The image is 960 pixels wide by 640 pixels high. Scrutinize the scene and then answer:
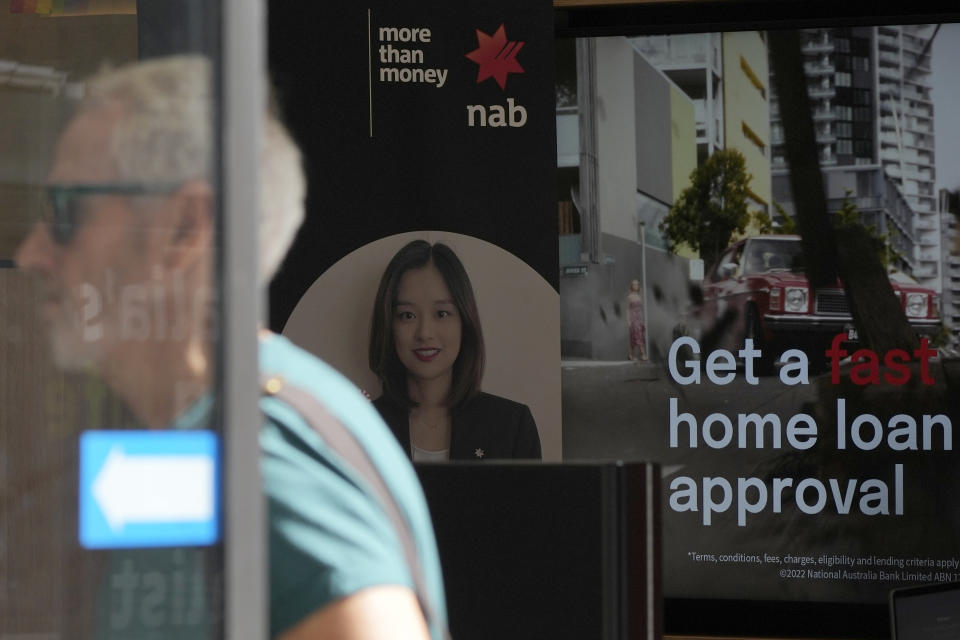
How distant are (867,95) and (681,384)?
3.55 feet

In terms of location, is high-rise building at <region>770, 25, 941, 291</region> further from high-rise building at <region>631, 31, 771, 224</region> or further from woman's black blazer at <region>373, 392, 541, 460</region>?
woman's black blazer at <region>373, 392, 541, 460</region>

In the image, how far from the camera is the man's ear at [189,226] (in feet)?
1.77

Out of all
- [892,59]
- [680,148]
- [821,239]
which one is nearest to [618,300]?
[680,148]

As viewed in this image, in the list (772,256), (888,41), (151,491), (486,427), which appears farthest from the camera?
(772,256)

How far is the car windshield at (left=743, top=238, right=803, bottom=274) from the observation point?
11.9ft

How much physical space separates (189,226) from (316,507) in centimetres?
16

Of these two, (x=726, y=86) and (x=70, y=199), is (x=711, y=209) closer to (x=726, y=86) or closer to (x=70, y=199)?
(x=726, y=86)

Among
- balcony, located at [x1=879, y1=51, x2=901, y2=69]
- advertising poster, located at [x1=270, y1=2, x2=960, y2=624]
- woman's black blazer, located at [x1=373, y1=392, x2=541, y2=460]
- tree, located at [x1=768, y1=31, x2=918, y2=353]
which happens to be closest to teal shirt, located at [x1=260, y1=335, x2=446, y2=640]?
woman's black blazer, located at [x1=373, y1=392, x2=541, y2=460]

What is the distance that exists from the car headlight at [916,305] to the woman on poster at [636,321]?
0.82 m

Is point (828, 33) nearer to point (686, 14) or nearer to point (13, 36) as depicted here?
point (686, 14)

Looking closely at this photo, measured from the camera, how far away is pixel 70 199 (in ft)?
1.84

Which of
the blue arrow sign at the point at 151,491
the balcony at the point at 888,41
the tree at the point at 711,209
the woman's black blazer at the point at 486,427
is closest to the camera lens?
the blue arrow sign at the point at 151,491

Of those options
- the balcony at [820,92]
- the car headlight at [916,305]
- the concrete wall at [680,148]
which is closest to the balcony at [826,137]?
the balcony at [820,92]

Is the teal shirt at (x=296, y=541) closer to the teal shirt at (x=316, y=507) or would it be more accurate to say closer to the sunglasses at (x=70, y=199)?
the teal shirt at (x=316, y=507)
